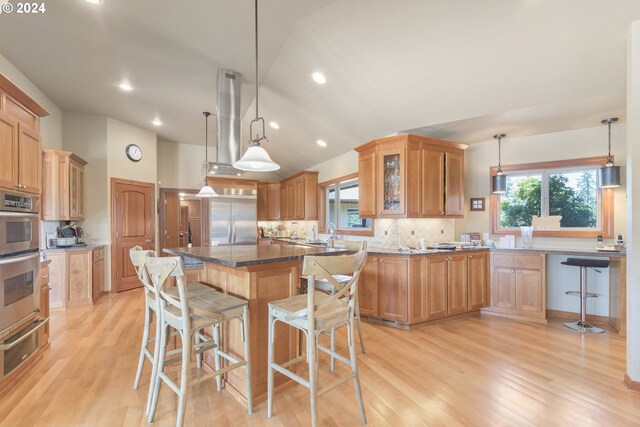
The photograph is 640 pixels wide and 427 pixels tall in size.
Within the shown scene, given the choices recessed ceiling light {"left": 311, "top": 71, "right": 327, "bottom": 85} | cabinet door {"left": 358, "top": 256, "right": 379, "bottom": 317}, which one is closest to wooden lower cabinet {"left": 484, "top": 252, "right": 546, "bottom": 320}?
cabinet door {"left": 358, "top": 256, "right": 379, "bottom": 317}

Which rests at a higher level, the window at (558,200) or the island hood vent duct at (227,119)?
the island hood vent duct at (227,119)

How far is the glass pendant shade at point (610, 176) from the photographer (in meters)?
3.57

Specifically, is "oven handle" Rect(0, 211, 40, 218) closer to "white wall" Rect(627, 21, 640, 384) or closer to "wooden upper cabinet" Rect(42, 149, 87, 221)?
"wooden upper cabinet" Rect(42, 149, 87, 221)

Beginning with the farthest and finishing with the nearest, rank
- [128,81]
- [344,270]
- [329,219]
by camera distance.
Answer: [329,219]
[128,81]
[344,270]

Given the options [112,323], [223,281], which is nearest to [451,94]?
[223,281]

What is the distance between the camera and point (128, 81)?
13.0 feet

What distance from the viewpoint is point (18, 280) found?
236cm

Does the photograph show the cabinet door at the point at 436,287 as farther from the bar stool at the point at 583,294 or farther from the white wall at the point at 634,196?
the white wall at the point at 634,196

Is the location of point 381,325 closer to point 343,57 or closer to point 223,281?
point 223,281

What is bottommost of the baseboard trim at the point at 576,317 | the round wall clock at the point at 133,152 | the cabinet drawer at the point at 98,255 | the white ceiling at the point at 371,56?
the baseboard trim at the point at 576,317

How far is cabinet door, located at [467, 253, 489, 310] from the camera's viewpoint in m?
3.93

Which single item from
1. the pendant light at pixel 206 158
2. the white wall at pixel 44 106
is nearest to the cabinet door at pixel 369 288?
the pendant light at pixel 206 158

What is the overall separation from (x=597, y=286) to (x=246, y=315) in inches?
173

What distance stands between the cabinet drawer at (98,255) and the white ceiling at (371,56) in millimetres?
2399
